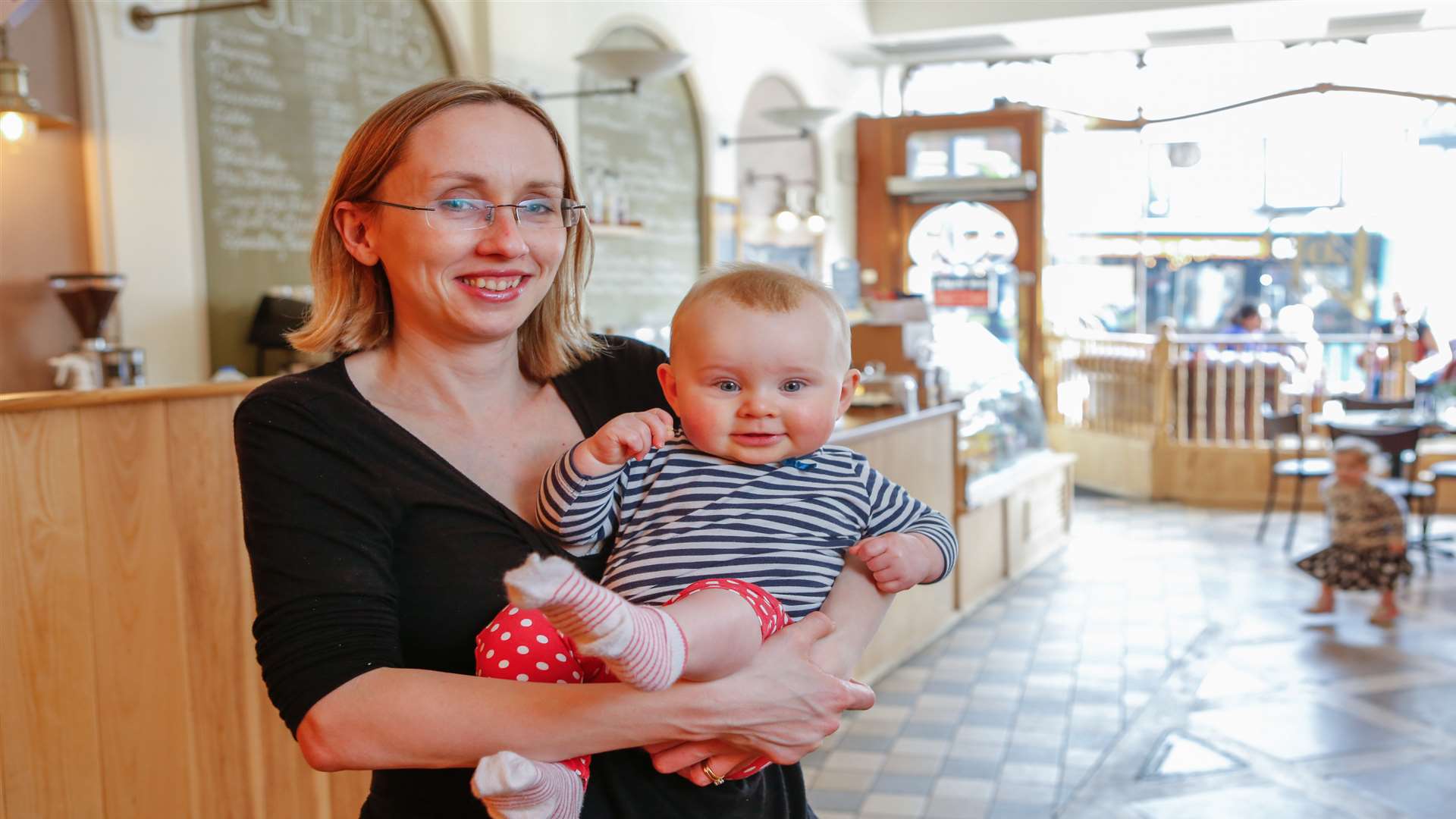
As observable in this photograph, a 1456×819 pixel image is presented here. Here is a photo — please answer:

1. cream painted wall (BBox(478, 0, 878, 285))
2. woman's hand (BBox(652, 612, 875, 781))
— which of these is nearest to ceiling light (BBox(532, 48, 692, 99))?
cream painted wall (BBox(478, 0, 878, 285))

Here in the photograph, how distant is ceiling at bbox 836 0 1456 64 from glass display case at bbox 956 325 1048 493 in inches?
161

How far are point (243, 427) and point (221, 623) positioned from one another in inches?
49.9

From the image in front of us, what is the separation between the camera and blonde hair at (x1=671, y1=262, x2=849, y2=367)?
1.47 m

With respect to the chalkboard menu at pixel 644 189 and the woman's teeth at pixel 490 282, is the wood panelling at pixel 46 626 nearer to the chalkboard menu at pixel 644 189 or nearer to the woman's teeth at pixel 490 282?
the woman's teeth at pixel 490 282

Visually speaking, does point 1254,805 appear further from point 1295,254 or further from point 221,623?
point 1295,254

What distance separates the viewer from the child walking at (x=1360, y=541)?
5922 mm

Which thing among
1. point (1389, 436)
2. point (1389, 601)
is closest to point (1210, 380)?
point (1389, 436)

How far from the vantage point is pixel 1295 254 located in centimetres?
1272

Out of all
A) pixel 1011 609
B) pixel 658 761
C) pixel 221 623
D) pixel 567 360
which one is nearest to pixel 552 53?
pixel 1011 609

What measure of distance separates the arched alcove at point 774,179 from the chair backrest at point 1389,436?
12.5 ft

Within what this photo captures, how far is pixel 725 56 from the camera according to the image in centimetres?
880

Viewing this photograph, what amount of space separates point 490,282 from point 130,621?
131 cm

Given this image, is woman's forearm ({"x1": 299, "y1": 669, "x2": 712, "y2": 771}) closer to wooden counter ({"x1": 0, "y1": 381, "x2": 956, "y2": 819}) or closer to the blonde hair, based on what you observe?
the blonde hair

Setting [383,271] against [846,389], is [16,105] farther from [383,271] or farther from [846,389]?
[846,389]
